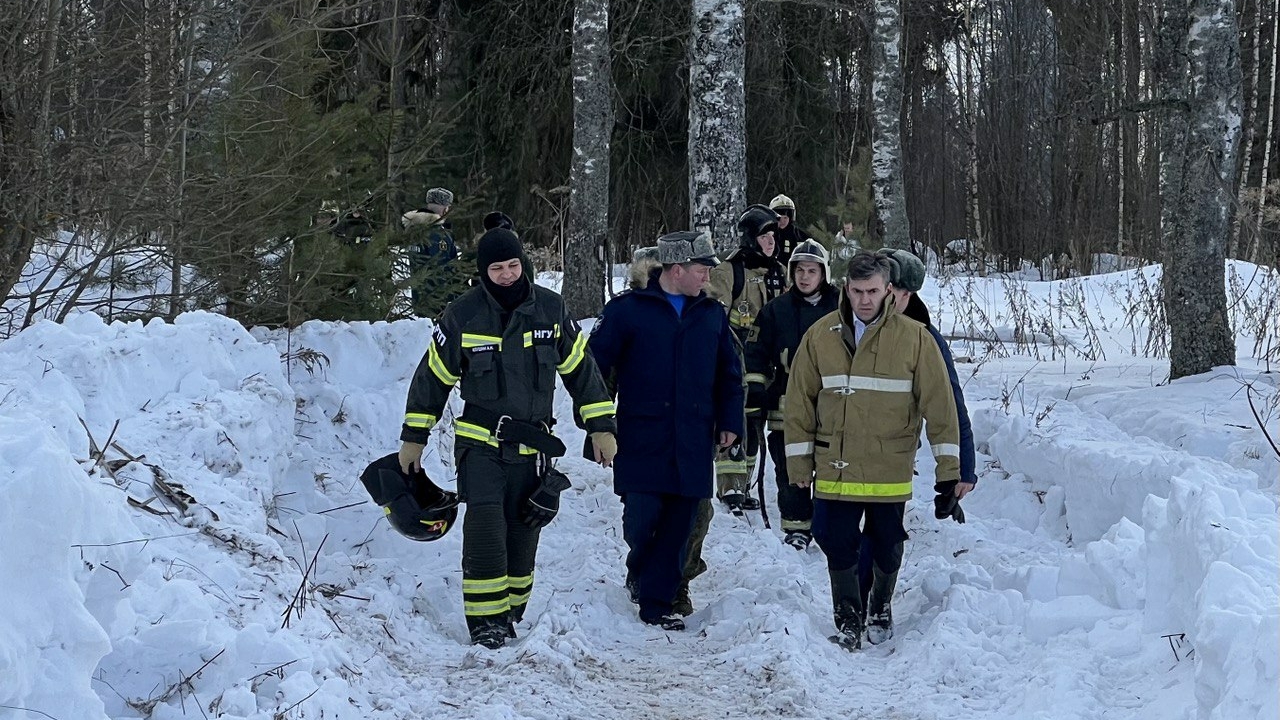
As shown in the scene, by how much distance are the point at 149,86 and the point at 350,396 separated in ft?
7.66

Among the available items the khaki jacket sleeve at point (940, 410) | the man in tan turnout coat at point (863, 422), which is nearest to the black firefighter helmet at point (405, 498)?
the man in tan turnout coat at point (863, 422)

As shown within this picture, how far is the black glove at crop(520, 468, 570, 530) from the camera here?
5789 millimetres

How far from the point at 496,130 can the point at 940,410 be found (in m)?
13.1

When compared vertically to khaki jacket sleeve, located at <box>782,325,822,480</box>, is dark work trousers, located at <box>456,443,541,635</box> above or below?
below

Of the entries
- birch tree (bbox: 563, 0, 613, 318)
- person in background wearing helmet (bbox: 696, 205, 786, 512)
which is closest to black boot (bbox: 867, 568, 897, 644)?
person in background wearing helmet (bbox: 696, 205, 786, 512)

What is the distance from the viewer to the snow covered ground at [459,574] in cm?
Result: 381

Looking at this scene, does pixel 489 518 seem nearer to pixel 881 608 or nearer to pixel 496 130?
pixel 881 608

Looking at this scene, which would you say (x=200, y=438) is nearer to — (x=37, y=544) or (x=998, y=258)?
(x=37, y=544)

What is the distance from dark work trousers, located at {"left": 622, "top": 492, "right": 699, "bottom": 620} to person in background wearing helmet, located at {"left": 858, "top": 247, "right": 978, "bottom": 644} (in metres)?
0.96

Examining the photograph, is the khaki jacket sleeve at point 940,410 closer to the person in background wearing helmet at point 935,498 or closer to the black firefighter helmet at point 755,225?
the person in background wearing helmet at point 935,498

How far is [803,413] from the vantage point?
5.90 m

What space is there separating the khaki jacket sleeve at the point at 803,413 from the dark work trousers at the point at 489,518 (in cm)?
123

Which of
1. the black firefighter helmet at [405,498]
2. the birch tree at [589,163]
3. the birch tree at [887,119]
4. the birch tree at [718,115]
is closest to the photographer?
the black firefighter helmet at [405,498]

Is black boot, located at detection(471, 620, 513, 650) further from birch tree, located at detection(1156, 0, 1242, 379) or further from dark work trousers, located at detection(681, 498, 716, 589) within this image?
birch tree, located at detection(1156, 0, 1242, 379)
